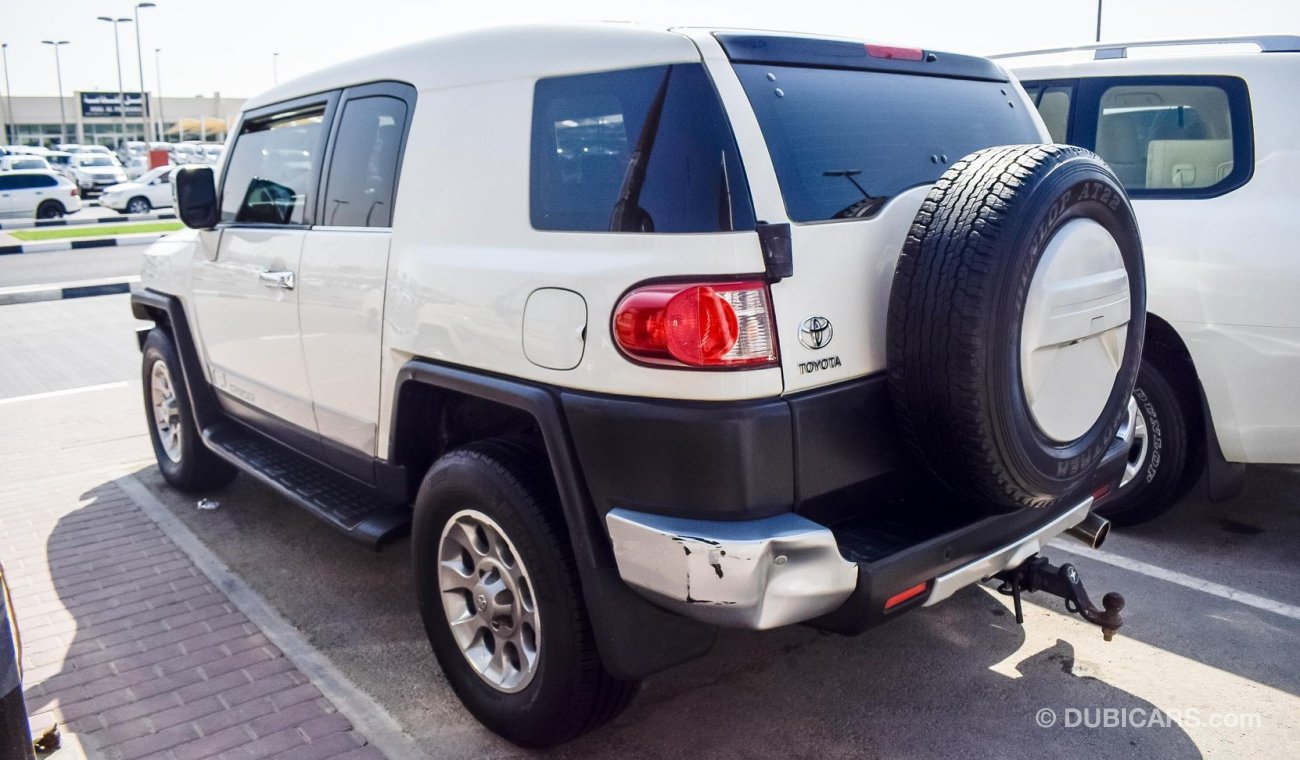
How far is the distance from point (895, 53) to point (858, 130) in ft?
1.26

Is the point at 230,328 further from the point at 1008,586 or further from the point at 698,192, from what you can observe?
the point at 1008,586

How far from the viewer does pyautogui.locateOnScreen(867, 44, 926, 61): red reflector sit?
2986mm

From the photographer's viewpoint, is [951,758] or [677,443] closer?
[677,443]

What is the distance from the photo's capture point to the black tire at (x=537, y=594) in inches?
107

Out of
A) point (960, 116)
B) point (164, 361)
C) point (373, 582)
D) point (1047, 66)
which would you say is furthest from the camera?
point (164, 361)

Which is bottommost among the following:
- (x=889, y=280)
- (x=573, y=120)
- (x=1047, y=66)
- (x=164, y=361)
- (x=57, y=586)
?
(x=57, y=586)

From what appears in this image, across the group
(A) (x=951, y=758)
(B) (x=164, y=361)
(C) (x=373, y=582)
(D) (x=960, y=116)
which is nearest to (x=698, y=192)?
(D) (x=960, y=116)

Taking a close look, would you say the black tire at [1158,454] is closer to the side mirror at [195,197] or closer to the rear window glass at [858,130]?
the rear window glass at [858,130]

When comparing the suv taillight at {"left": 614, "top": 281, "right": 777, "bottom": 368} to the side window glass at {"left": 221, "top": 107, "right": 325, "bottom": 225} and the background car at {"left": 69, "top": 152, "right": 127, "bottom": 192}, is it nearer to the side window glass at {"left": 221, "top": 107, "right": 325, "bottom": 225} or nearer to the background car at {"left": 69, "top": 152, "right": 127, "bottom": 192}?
the side window glass at {"left": 221, "top": 107, "right": 325, "bottom": 225}

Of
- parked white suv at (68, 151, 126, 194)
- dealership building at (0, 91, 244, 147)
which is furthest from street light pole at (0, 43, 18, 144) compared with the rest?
parked white suv at (68, 151, 126, 194)

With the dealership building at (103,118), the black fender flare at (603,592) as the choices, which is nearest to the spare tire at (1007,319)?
the black fender flare at (603,592)

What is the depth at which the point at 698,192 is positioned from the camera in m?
2.46

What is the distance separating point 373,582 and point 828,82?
2.68 meters

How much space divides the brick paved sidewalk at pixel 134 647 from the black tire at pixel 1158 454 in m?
3.34
